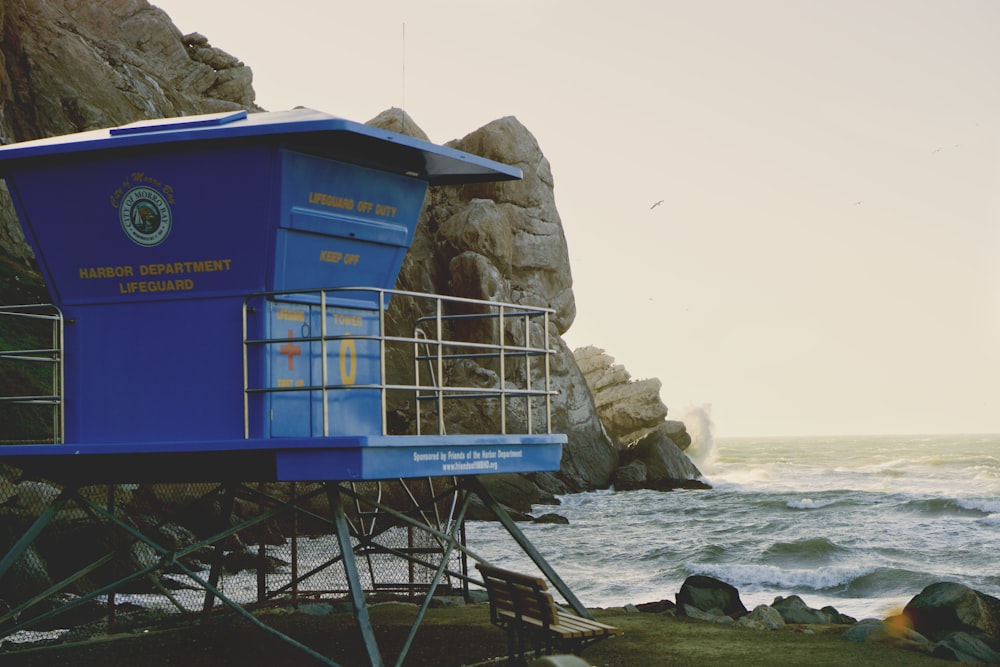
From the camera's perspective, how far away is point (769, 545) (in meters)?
36.5

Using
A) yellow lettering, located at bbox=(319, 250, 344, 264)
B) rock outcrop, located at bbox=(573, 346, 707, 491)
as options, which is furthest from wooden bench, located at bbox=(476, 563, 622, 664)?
rock outcrop, located at bbox=(573, 346, 707, 491)

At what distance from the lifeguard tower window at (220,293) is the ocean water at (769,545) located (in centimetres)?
1469

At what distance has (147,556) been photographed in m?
21.0

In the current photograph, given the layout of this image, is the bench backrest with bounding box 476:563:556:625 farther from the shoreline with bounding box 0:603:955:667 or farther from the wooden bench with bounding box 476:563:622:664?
the shoreline with bounding box 0:603:955:667

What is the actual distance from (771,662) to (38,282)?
1281 inches

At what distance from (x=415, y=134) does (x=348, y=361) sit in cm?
5481

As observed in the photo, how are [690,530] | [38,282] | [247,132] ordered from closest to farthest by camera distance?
[247,132]
[38,282]
[690,530]

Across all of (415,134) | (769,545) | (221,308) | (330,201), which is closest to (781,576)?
(769,545)

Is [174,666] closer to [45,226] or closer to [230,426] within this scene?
[230,426]

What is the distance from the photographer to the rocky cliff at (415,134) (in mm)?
48531

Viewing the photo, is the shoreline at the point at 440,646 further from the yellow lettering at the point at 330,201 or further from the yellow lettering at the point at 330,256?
the yellow lettering at the point at 330,201

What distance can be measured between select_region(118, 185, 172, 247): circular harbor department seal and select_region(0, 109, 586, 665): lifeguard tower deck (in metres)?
0.02

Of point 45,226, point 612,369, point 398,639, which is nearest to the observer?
point 45,226

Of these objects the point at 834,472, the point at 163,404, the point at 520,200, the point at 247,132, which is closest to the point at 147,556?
the point at 163,404
